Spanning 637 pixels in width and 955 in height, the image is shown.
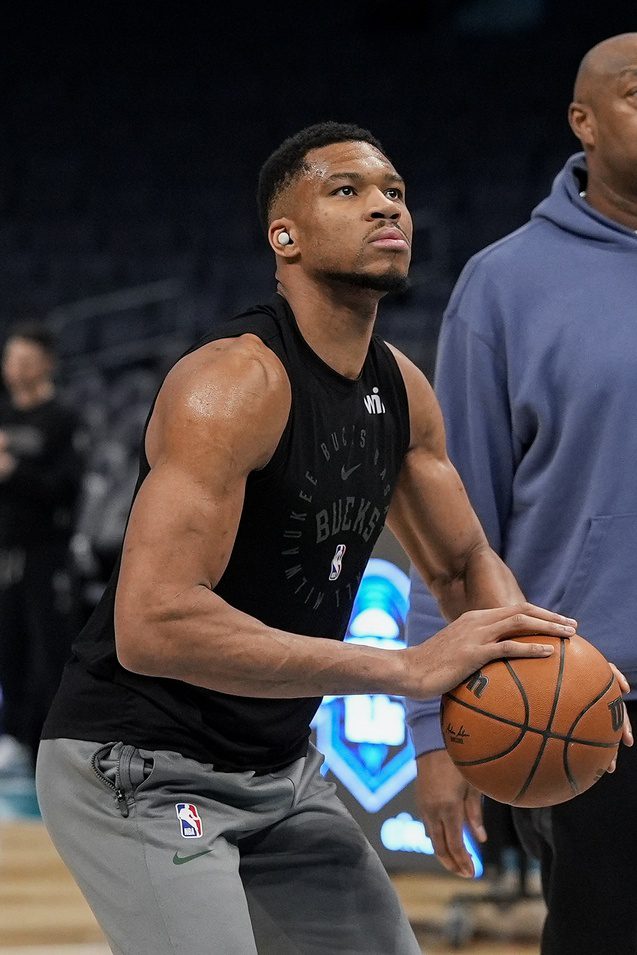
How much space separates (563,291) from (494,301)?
14 cm

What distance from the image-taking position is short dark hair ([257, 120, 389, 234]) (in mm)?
2426

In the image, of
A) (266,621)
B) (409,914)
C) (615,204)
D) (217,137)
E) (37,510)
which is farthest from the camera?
(217,137)

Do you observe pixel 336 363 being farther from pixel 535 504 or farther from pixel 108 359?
pixel 108 359

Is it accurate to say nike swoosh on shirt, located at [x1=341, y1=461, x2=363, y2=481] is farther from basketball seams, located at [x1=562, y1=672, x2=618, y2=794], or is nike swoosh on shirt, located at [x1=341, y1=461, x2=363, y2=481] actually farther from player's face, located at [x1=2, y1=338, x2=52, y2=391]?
player's face, located at [x1=2, y1=338, x2=52, y2=391]

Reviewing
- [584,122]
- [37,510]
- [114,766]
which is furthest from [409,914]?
[37,510]

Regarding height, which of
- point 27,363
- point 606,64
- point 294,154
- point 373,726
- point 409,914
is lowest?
point 409,914

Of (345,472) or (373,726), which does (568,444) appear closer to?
(345,472)

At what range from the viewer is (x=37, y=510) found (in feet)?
22.0

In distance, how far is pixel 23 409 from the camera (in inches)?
270

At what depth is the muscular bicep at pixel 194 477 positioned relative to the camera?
2004 mm

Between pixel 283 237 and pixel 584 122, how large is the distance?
2.56ft

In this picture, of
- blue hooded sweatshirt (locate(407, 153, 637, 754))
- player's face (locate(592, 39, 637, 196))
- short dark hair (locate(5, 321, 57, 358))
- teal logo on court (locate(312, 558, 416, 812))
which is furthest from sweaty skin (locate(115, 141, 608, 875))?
short dark hair (locate(5, 321, 57, 358))

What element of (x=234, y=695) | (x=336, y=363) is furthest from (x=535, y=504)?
(x=234, y=695)

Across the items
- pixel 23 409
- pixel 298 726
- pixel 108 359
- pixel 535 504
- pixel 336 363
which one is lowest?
pixel 108 359
